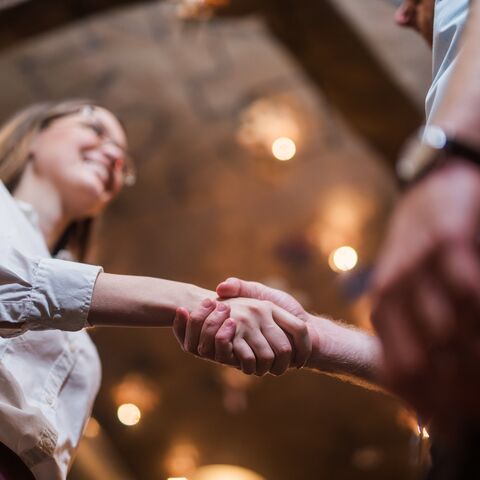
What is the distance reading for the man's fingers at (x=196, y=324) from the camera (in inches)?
50.0

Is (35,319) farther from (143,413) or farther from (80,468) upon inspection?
(143,413)

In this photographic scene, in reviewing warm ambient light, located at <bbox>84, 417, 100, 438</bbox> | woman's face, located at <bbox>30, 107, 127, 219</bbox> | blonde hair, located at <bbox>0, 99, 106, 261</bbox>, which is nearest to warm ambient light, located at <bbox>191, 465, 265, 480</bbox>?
warm ambient light, located at <bbox>84, 417, 100, 438</bbox>

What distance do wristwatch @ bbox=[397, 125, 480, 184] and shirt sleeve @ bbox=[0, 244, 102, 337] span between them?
0.70 meters

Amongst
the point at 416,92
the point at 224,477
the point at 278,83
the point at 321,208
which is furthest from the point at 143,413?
the point at 416,92

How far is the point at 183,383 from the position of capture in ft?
16.0

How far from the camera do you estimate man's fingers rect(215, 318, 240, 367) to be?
4.24 feet

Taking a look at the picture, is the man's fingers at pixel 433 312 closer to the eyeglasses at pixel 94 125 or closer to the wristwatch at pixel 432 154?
the wristwatch at pixel 432 154

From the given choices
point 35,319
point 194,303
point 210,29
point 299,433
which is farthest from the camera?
point 299,433

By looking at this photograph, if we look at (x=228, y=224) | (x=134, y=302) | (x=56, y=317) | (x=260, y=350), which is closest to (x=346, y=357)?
(x=260, y=350)

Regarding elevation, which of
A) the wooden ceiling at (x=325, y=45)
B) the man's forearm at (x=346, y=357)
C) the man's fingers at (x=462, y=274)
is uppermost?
the man's fingers at (x=462, y=274)

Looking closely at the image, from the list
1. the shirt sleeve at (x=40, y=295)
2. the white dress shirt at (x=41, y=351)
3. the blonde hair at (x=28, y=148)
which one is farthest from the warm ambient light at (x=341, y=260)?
the shirt sleeve at (x=40, y=295)

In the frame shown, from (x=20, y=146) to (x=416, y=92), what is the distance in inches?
96.1

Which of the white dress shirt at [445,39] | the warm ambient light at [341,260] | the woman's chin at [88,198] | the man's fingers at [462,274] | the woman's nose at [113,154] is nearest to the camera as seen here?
the man's fingers at [462,274]

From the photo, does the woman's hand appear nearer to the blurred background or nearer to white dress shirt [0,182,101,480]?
white dress shirt [0,182,101,480]
